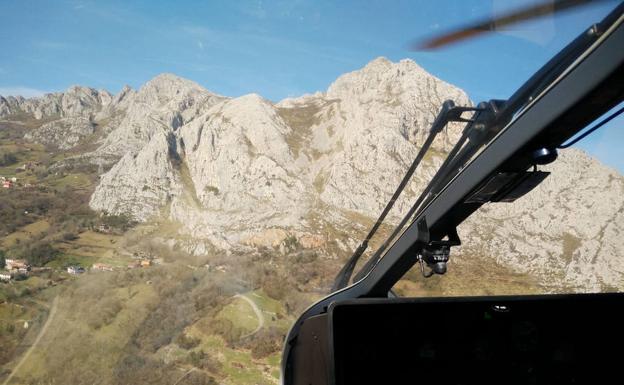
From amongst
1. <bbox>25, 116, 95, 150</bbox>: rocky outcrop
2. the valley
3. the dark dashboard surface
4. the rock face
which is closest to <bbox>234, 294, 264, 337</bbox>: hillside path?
the valley

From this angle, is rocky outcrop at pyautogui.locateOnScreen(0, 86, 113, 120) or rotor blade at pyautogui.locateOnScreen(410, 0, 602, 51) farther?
rocky outcrop at pyautogui.locateOnScreen(0, 86, 113, 120)

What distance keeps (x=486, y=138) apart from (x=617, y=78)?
741mm

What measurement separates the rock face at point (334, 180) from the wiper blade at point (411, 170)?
7cm

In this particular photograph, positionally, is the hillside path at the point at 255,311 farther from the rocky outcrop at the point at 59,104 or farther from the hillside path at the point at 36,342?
the rocky outcrop at the point at 59,104

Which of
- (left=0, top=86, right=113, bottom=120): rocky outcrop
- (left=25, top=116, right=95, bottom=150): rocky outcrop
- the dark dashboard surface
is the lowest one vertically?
the dark dashboard surface

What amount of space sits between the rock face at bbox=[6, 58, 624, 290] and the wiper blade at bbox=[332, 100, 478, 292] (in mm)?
74

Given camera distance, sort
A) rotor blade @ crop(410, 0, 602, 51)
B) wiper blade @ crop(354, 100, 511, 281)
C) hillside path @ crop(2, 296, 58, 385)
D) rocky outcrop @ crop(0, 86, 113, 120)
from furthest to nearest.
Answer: rocky outcrop @ crop(0, 86, 113, 120) < hillside path @ crop(2, 296, 58, 385) < wiper blade @ crop(354, 100, 511, 281) < rotor blade @ crop(410, 0, 602, 51)

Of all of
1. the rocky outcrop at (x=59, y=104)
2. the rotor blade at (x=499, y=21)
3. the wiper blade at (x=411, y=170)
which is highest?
the rocky outcrop at (x=59, y=104)

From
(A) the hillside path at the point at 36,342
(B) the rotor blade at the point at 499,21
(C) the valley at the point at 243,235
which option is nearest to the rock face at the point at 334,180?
(C) the valley at the point at 243,235

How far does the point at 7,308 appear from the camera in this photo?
15.4m

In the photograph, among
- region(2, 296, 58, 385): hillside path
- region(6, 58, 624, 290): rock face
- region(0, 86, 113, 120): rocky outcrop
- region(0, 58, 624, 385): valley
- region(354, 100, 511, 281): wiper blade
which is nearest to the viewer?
region(354, 100, 511, 281): wiper blade

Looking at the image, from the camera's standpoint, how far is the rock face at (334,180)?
4.42 metres

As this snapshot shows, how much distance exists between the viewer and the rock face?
174 inches

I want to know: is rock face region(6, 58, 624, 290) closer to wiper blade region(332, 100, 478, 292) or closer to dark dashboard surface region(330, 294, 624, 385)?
wiper blade region(332, 100, 478, 292)
